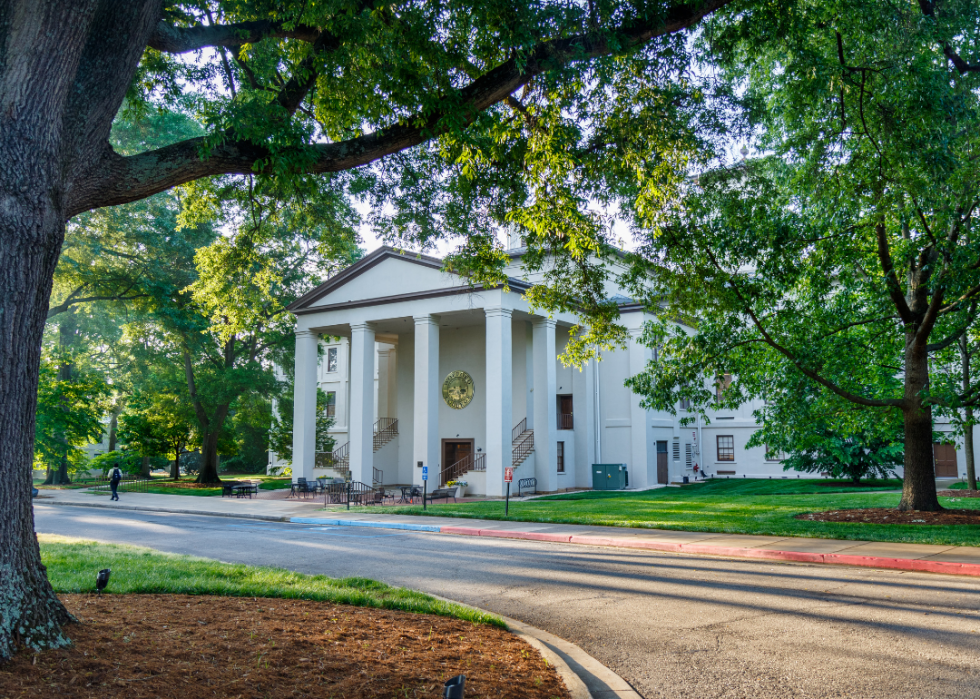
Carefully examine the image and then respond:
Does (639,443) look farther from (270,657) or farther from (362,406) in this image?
Answer: (270,657)

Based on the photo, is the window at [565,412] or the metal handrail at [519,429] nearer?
the metal handrail at [519,429]

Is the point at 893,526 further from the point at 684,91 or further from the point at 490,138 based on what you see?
the point at 490,138

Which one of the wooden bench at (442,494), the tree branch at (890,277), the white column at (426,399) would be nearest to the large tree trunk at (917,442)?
the tree branch at (890,277)

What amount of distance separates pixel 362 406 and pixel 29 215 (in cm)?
2551

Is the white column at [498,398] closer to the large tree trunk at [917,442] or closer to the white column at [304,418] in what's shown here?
the white column at [304,418]

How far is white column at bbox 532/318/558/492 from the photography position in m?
30.0

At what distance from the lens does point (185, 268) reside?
3594 cm

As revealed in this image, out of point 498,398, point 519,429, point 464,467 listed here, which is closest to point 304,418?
point 464,467

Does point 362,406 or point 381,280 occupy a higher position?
point 381,280

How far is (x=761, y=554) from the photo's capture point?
40.2 ft

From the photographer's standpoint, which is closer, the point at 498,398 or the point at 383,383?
the point at 498,398

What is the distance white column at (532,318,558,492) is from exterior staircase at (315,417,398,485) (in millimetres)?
8675

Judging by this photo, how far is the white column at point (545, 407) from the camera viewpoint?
30.0 metres

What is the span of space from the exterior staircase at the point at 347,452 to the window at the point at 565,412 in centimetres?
871
